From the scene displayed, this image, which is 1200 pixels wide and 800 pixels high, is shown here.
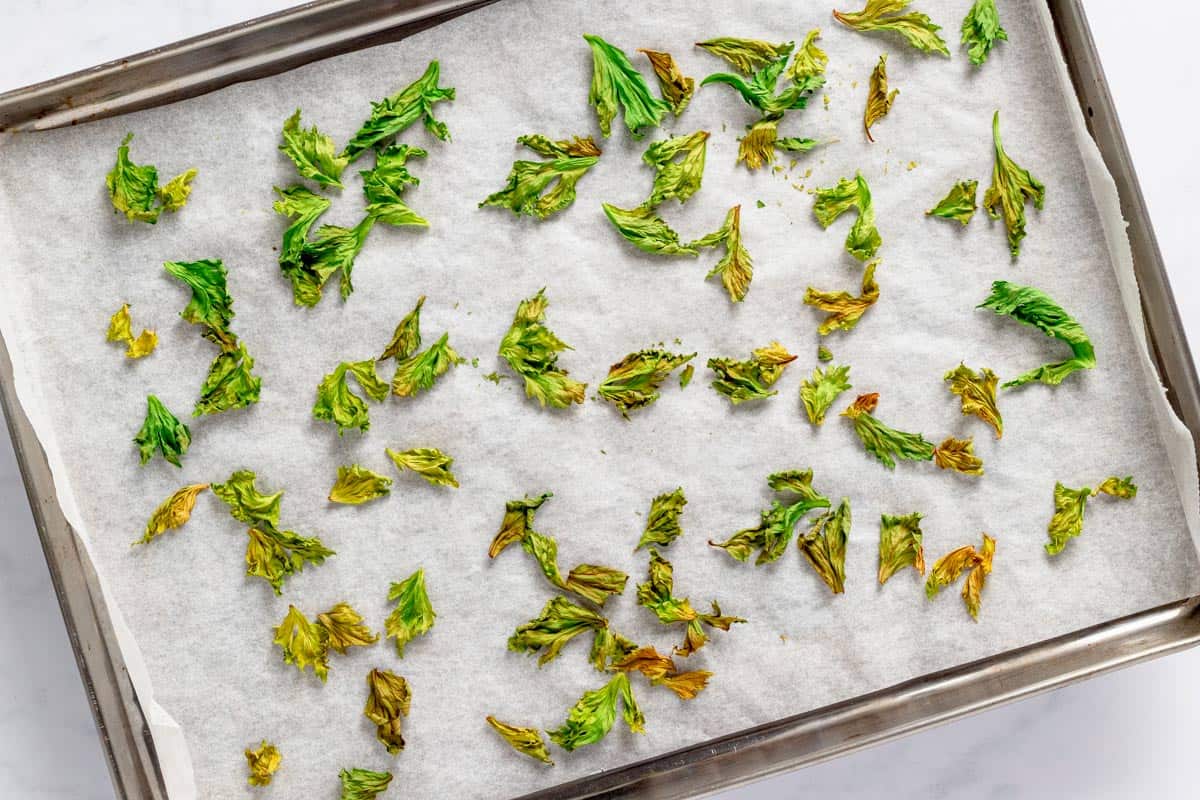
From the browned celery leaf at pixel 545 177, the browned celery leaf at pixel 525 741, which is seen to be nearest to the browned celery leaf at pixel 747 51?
the browned celery leaf at pixel 545 177

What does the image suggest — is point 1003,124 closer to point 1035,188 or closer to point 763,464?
point 1035,188

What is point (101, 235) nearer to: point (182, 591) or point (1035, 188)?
point (182, 591)

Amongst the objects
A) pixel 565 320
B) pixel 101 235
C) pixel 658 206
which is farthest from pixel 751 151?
pixel 101 235

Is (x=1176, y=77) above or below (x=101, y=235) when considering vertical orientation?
below

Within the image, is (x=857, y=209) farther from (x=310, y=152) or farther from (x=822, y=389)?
(x=310, y=152)

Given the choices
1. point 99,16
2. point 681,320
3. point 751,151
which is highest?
point 99,16

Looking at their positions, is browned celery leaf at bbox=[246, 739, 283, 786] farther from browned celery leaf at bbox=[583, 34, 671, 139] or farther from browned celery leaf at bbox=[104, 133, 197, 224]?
browned celery leaf at bbox=[583, 34, 671, 139]

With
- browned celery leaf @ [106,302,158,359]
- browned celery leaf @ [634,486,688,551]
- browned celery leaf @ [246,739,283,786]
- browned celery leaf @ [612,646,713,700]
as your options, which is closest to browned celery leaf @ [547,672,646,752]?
browned celery leaf @ [612,646,713,700]

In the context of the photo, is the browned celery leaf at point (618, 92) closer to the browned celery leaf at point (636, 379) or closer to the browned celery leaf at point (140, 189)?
the browned celery leaf at point (636, 379)
